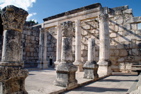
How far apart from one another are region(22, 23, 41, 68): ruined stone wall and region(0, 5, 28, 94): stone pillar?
11.6 m

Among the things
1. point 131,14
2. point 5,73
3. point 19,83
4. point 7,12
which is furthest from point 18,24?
point 131,14

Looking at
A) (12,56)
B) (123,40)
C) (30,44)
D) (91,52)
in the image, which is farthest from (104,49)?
(30,44)

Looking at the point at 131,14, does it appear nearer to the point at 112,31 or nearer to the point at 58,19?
the point at 112,31

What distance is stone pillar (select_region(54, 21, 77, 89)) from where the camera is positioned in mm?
4555

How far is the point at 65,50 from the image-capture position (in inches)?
199

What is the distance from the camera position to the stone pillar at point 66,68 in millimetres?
4555

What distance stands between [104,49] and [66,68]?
200 inches

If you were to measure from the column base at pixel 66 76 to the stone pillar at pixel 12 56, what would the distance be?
1.65 m

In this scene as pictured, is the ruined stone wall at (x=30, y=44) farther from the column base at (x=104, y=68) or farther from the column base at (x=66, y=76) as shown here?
the column base at (x=66, y=76)

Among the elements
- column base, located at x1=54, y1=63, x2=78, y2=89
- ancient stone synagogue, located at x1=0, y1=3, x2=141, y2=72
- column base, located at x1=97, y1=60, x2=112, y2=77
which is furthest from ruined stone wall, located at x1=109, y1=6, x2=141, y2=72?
column base, located at x1=54, y1=63, x2=78, y2=89

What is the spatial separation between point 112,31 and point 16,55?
30.5 ft

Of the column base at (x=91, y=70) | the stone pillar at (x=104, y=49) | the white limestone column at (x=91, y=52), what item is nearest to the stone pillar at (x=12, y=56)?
the column base at (x=91, y=70)

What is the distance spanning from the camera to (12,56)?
10.5 ft

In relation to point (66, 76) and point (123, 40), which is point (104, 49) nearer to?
point (123, 40)
